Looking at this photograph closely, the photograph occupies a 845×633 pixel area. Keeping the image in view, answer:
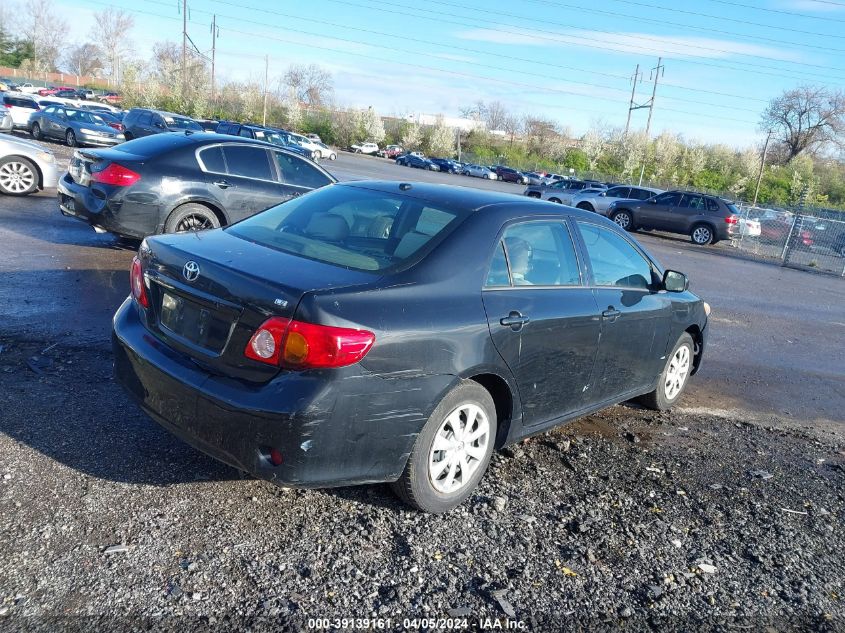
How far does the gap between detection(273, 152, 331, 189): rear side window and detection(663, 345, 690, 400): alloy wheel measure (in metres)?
5.49

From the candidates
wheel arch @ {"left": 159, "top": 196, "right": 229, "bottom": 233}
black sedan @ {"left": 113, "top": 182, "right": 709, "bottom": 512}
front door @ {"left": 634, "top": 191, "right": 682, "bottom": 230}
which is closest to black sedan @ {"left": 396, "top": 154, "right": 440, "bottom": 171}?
front door @ {"left": 634, "top": 191, "right": 682, "bottom": 230}

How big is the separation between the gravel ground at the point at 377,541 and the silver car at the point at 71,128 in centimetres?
2692

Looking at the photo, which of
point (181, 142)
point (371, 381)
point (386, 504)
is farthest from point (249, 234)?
point (181, 142)

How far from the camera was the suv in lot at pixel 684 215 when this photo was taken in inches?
995

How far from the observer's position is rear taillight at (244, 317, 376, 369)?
3141mm

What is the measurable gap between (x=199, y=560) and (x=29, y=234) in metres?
8.16

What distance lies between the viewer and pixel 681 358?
6.09m

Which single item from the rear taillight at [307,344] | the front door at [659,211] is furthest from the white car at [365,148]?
the rear taillight at [307,344]

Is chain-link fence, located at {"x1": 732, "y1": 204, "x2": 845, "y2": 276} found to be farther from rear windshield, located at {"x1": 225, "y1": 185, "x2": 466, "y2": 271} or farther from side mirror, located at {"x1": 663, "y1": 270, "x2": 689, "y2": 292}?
rear windshield, located at {"x1": 225, "y1": 185, "x2": 466, "y2": 271}

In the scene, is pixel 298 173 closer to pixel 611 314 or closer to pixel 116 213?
pixel 116 213

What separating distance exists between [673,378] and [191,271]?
4.16 m

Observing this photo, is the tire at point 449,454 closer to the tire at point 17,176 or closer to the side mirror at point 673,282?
the side mirror at point 673,282

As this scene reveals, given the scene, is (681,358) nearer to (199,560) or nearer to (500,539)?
(500,539)

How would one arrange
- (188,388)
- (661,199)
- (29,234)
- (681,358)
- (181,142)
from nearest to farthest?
(188,388) < (681,358) < (181,142) < (29,234) < (661,199)
